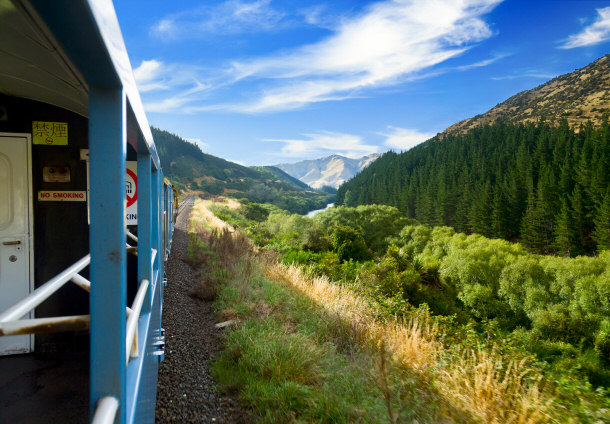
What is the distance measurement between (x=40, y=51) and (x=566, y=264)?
138 ft

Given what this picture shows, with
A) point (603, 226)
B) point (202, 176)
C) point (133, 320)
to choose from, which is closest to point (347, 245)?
point (133, 320)

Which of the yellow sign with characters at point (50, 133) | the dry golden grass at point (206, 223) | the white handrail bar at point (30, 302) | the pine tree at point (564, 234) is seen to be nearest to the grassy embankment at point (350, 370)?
the white handrail bar at point (30, 302)

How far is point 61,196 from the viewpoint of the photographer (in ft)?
12.0

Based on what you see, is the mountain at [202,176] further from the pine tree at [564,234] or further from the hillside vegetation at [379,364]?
the hillside vegetation at [379,364]

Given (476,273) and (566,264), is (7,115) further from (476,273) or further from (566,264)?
(566,264)

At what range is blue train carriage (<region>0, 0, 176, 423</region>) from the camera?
118 cm

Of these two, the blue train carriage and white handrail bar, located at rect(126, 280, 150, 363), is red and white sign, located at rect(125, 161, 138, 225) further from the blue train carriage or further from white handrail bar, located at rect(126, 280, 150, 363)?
white handrail bar, located at rect(126, 280, 150, 363)

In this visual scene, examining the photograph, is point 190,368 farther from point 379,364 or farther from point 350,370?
point 379,364

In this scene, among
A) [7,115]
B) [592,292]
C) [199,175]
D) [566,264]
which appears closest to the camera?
[7,115]

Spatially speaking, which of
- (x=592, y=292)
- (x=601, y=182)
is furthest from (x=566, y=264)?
(x=601, y=182)

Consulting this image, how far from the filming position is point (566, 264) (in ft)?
108

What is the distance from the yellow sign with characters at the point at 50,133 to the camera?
11.5 feet

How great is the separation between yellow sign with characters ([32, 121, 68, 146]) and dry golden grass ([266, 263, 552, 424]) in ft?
12.8

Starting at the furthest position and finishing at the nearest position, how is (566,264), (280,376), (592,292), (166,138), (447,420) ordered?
(166,138) < (566,264) < (592,292) < (280,376) < (447,420)
